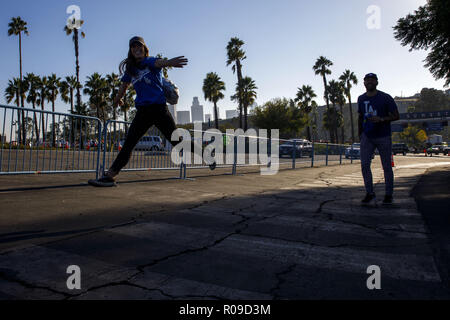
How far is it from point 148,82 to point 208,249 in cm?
288

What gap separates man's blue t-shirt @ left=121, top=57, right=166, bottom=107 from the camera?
14.4 feet

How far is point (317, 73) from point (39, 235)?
54.8 m

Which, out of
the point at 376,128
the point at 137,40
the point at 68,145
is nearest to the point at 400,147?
the point at 376,128

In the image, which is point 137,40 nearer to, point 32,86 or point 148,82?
point 148,82

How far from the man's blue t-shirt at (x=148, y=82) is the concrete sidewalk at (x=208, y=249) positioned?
1488mm

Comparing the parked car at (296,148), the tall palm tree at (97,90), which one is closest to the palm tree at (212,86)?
the tall palm tree at (97,90)

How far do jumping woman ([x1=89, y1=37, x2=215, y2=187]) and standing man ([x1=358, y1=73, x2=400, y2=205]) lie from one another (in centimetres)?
291

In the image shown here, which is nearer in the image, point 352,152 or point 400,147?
point 352,152

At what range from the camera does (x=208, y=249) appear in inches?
95.2

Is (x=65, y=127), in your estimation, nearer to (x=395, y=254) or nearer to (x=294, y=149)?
(x=395, y=254)

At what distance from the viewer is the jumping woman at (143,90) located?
4.40 metres

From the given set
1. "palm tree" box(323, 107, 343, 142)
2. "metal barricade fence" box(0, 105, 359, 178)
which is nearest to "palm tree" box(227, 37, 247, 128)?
"palm tree" box(323, 107, 343, 142)

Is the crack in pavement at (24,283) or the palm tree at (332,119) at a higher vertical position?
the palm tree at (332,119)

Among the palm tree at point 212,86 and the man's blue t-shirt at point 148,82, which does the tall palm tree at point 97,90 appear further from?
the man's blue t-shirt at point 148,82
